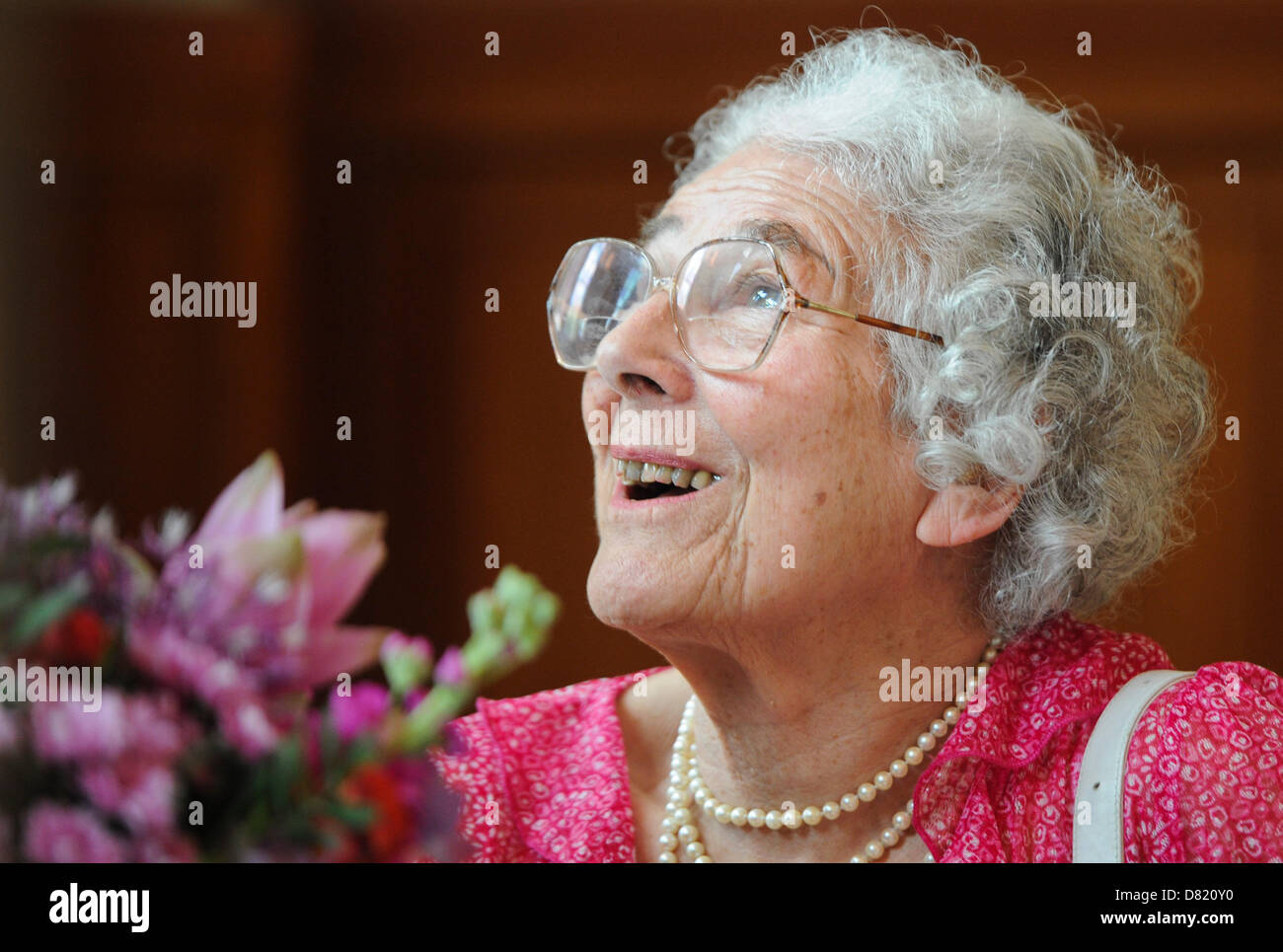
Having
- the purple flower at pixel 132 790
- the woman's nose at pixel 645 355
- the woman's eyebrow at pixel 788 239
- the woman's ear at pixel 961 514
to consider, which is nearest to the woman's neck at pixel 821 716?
the woman's ear at pixel 961 514

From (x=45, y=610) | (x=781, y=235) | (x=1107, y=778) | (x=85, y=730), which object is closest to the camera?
(x=85, y=730)

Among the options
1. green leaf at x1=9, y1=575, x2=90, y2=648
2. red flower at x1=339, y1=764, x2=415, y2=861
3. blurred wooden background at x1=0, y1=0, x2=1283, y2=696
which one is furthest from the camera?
blurred wooden background at x1=0, y1=0, x2=1283, y2=696

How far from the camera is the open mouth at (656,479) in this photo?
131cm

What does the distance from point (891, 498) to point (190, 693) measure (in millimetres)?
726

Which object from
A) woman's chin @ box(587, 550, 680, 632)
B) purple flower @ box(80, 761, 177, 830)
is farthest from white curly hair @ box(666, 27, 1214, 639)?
purple flower @ box(80, 761, 177, 830)

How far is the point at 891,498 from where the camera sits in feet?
4.32

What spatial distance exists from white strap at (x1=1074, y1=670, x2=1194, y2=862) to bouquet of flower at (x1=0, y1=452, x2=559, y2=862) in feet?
2.17

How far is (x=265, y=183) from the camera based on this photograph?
156cm

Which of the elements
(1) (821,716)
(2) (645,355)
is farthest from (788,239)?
(1) (821,716)

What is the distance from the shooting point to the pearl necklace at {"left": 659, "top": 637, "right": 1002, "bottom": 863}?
1.33 metres

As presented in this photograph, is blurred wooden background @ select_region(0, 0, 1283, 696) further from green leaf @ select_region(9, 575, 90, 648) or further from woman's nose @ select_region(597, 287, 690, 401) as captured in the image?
green leaf @ select_region(9, 575, 90, 648)

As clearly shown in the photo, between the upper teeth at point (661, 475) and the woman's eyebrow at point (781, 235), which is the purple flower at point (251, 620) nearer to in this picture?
the upper teeth at point (661, 475)

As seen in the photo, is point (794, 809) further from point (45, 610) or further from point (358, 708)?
point (45, 610)
